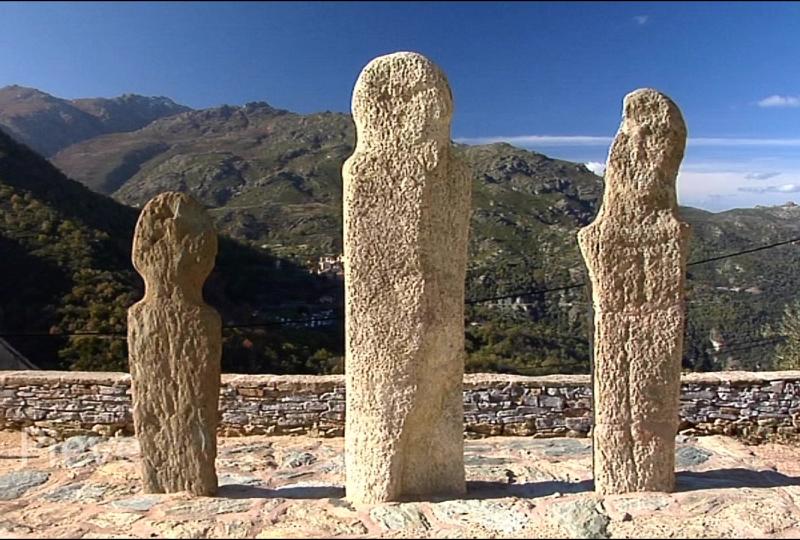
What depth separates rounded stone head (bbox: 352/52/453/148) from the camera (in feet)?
14.0

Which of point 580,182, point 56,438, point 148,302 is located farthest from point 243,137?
point 148,302

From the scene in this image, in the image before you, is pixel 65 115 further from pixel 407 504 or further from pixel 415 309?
pixel 407 504

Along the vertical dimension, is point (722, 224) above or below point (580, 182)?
below

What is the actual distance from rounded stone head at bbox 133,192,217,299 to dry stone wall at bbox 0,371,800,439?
8.31 feet

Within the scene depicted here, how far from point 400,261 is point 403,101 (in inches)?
38.3

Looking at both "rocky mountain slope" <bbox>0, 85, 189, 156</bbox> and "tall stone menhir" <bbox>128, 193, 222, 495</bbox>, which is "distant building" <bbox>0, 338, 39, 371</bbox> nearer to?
"tall stone menhir" <bbox>128, 193, 222, 495</bbox>

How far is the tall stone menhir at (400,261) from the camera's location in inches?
167

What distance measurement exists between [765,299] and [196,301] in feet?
34.7

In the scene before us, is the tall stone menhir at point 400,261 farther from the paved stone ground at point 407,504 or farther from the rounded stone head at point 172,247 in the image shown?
the rounded stone head at point 172,247

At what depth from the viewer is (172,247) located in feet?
15.0

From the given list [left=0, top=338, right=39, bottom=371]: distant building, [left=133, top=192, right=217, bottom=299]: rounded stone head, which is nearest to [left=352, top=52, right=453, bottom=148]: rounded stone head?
[left=133, top=192, right=217, bottom=299]: rounded stone head

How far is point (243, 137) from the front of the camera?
29141 mm

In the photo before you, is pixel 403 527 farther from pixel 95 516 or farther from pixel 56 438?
pixel 56 438

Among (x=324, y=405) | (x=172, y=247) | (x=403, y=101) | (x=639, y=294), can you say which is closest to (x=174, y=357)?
(x=172, y=247)
